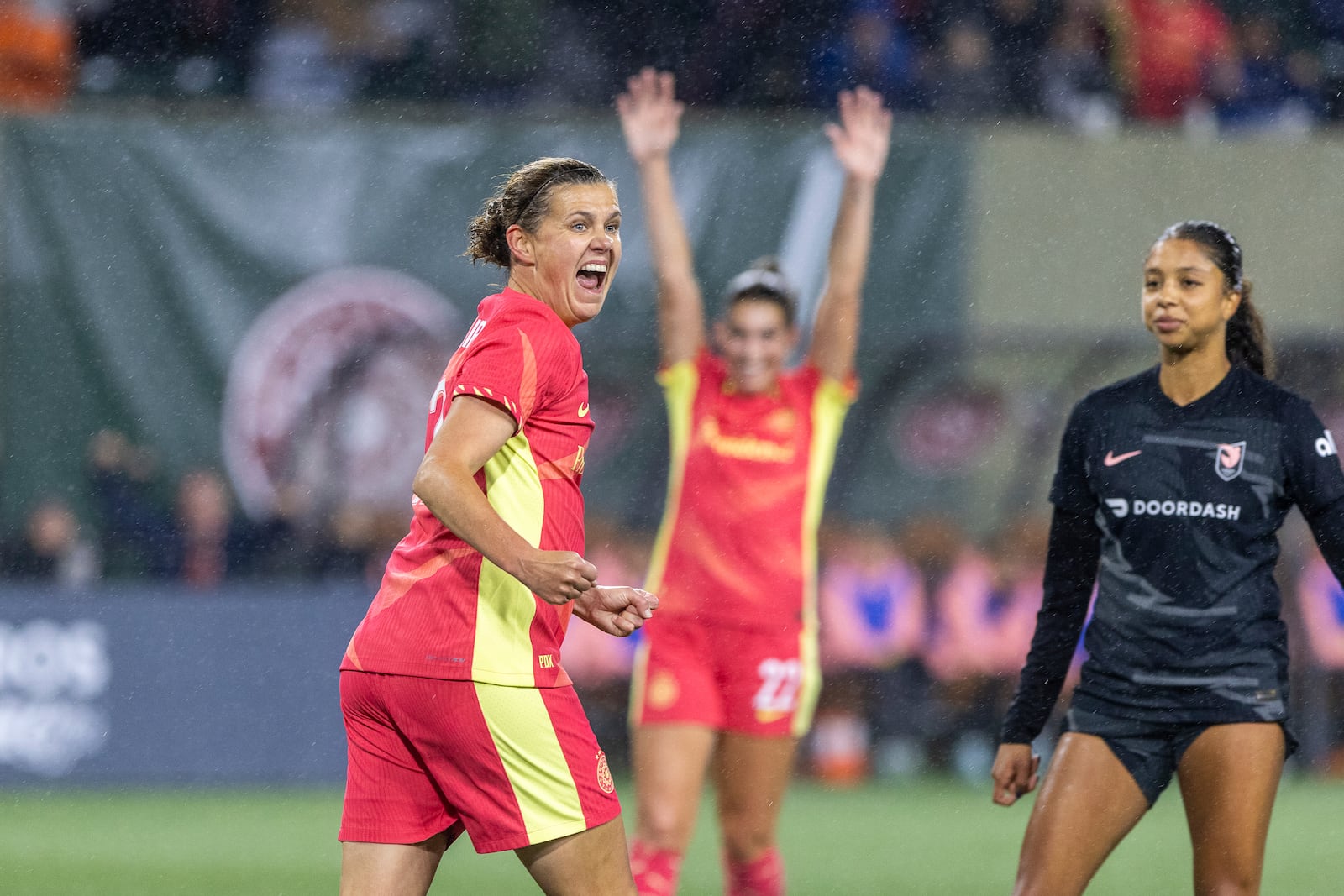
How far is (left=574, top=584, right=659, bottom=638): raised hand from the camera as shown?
12.3 ft

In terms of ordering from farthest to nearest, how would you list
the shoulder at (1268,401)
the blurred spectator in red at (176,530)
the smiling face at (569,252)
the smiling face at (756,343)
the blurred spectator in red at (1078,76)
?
the blurred spectator in red at (1078,76), the blurred spectator in red at (176,530), the smiling face at (756,343), the shoulder at (1268,401), the smiling face at (569,252)


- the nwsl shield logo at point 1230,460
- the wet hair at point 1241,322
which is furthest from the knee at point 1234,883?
the wet hair at point 1241,322

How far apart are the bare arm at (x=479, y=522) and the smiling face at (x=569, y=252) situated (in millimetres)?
509

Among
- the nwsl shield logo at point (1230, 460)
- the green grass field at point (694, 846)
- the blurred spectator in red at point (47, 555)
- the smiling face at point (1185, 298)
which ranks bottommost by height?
the green grass field at point (694, 846)

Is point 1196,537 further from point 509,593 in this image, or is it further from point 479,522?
point 479,522

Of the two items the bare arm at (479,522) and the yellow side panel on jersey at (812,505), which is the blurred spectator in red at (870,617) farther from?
the bare arm at (479,522)

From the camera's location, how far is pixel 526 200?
4184 millimetres

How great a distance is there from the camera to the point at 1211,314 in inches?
188

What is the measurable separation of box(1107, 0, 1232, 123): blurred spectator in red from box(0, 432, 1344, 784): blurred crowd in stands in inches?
153

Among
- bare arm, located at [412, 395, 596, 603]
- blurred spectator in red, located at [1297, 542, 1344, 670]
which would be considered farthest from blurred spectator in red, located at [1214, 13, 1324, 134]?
bare arm, located at [412, 395, 596, 603]

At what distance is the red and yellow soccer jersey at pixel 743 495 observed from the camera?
19.9ft

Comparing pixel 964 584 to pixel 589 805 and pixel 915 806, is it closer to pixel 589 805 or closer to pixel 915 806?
pixel 915 806

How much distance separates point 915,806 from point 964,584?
1824mm

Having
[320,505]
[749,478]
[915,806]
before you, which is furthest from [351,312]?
[749,478]
